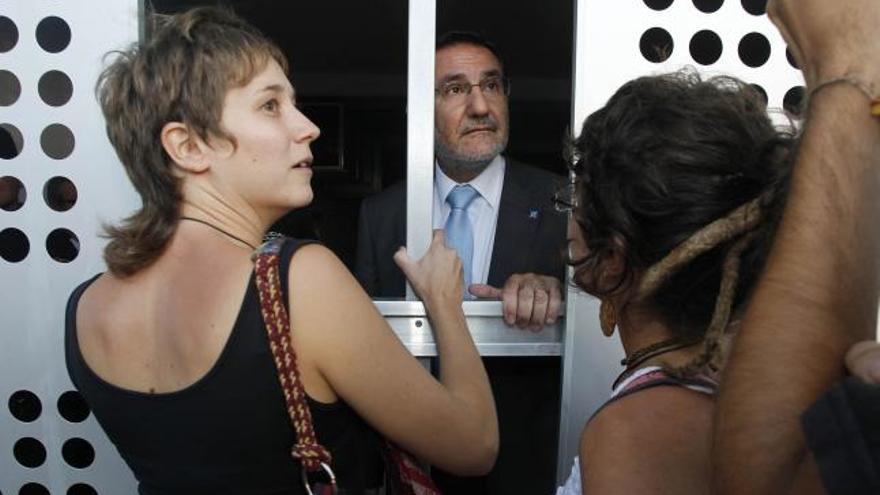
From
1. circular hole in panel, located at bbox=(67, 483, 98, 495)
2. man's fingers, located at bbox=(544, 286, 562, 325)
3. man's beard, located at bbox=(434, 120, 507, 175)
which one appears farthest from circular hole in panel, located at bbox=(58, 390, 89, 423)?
man's beard, located at bbox=(434, 120, 507, 175)

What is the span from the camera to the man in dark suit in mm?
2129

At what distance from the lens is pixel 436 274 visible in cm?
161

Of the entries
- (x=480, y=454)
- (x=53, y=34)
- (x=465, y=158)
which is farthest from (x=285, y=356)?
(x=465, y=158)

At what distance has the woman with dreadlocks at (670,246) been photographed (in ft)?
3.21

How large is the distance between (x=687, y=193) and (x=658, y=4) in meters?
0.76

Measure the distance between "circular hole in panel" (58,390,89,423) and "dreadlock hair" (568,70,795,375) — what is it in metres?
1.13

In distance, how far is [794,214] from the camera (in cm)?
75

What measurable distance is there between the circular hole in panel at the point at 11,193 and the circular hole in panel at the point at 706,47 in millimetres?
1378

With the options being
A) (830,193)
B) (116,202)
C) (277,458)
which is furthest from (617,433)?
(116,202)

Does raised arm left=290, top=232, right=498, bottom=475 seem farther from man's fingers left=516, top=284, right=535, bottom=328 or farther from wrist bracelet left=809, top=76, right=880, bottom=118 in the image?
wrist bracelet left=809, top=76, right=880, bottom=118

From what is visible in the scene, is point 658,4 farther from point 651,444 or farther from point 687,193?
point 651,444

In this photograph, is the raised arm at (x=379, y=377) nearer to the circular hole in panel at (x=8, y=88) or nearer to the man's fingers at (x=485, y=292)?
the man's fingers at (x=485, y=292)

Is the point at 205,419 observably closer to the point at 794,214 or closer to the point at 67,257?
the point at 67,257

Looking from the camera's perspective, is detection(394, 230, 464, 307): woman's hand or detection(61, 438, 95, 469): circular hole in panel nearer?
detection(394, 230, 464, 307): woman's hand
